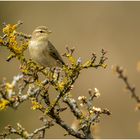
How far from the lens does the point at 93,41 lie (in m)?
22.4

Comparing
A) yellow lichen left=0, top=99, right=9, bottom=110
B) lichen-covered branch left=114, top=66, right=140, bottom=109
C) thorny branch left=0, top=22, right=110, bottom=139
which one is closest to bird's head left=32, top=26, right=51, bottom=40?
thorny branch left=0, top=22, right=110, bottom=139

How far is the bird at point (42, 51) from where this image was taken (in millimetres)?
8852

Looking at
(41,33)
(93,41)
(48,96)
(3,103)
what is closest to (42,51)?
(41,33)

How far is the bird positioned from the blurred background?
7826 millimetres

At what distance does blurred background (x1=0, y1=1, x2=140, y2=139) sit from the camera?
19156 mm

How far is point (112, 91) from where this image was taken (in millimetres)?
20156

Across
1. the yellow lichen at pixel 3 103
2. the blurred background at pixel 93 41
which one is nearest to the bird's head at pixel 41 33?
the yellow lichen at pixel 3 103

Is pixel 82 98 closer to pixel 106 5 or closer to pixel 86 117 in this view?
pixel 86 117

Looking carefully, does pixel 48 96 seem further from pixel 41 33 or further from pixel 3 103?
pixel 41 33

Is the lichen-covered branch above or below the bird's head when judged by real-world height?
below

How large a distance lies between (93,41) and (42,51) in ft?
42.3

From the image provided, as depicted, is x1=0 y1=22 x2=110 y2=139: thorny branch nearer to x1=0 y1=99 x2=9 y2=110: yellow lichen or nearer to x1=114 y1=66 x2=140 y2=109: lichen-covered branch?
x1=0 y1=99 x2=9 y2=110: yellow lichen

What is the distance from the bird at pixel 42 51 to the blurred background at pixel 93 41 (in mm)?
7826

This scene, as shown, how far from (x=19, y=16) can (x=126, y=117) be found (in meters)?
8.08
